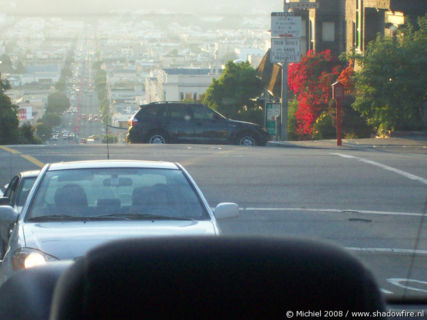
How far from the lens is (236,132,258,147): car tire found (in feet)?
84.0

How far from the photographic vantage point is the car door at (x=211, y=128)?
25.2 metres

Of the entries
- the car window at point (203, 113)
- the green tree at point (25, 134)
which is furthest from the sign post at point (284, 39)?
the green tree at point (25, 134)

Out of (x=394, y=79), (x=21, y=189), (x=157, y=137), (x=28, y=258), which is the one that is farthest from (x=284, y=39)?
(x=28, y=258)

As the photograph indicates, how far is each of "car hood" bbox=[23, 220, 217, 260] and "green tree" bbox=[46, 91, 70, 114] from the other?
579 centimetres

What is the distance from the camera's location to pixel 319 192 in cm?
1338

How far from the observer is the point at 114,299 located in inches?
73.0

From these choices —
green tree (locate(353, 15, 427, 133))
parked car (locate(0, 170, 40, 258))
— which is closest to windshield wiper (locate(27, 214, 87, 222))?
parked car (locate(0, 170, 40, 258))

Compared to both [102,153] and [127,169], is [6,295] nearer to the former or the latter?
[127,169]

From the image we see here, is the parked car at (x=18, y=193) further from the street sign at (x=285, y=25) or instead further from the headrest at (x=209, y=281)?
the street sign at (x=285, y=25)

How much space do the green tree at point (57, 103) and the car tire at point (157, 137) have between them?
13.0 m

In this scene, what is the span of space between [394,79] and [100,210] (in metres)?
22.2

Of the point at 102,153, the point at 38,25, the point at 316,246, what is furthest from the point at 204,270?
the point at 102,153

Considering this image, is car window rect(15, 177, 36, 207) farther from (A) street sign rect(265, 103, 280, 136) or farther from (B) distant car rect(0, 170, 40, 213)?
(A) street sign rect(265, 103, 280, 136)

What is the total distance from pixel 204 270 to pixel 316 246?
310mm
